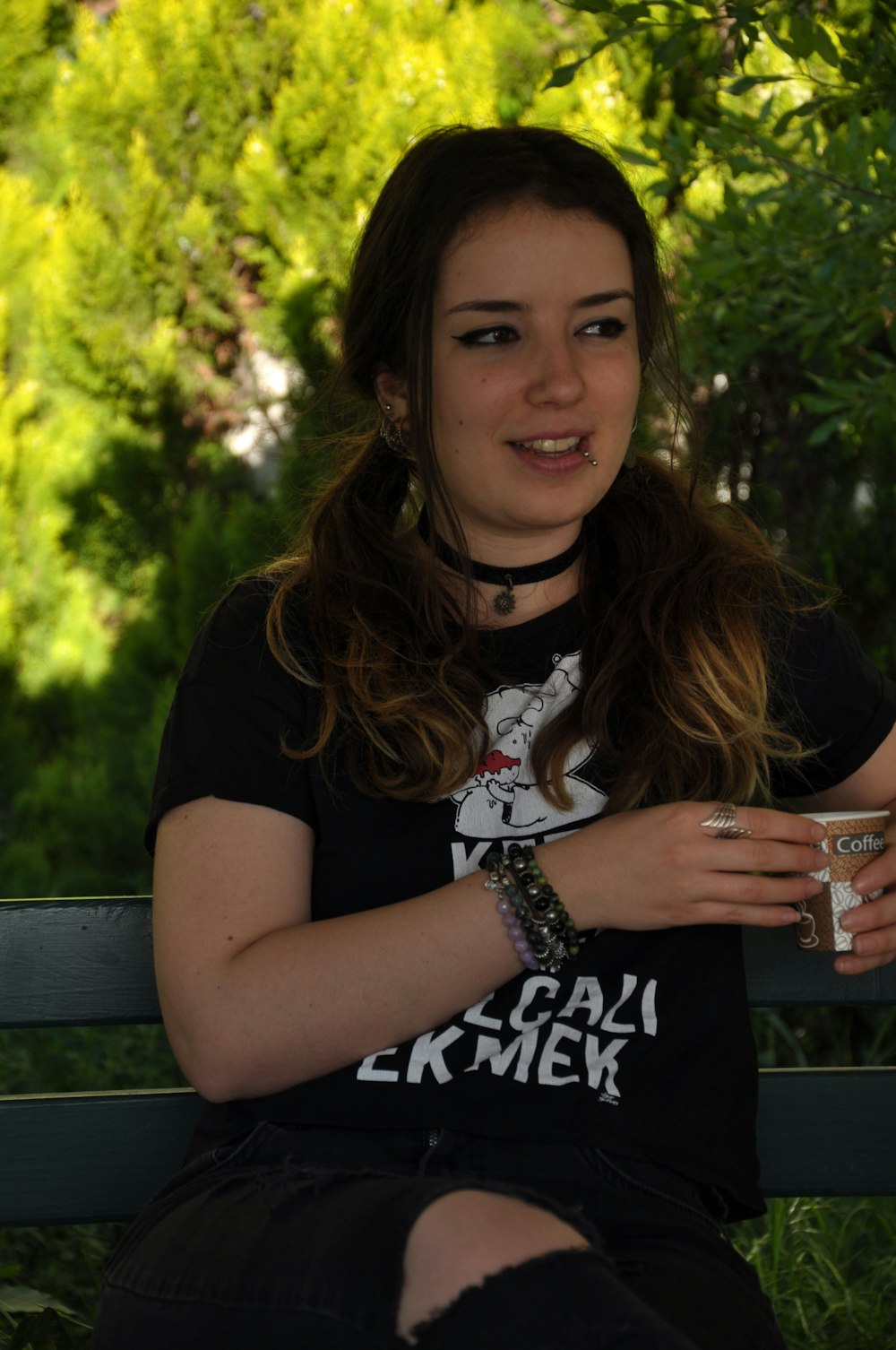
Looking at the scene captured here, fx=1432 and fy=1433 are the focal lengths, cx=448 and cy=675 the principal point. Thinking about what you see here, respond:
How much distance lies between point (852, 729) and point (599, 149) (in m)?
0.94

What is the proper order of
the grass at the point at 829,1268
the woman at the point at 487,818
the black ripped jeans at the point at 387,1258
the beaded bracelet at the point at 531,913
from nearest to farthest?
the black ripped jeans at the point at 387,1258 < the woman at the point at 487,818 < the beaded bracelet at the point at 531,913 < the grass at the point at 829,1268

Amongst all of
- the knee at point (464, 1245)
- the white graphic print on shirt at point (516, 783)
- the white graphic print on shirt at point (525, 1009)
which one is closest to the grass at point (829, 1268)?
the white graphic print on shirt at point (525, 1009)

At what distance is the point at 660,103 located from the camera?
4777 millimetres

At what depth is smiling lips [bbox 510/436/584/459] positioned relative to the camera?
6.32ft

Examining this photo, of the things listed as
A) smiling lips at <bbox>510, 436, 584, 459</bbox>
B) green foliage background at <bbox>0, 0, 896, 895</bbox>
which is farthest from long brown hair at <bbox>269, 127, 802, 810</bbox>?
green foliage background at <bbox>0, 0, 896, 895</bbox>

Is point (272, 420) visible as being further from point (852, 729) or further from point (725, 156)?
point (852, 729)

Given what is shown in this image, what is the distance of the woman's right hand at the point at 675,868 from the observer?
1.69 meters

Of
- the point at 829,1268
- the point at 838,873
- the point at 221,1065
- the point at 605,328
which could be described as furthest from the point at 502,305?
the point at 829,1268

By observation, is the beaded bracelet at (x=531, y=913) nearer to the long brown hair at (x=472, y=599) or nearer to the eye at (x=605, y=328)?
the long brown hair at (x=472, y=599)

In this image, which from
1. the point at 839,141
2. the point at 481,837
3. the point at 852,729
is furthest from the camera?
the point at 839,141

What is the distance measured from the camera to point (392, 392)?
2.13m

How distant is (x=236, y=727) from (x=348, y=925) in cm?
30

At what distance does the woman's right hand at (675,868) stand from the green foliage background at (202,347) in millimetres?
2333

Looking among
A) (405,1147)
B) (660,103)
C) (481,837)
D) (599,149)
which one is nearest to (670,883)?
(481,837)
